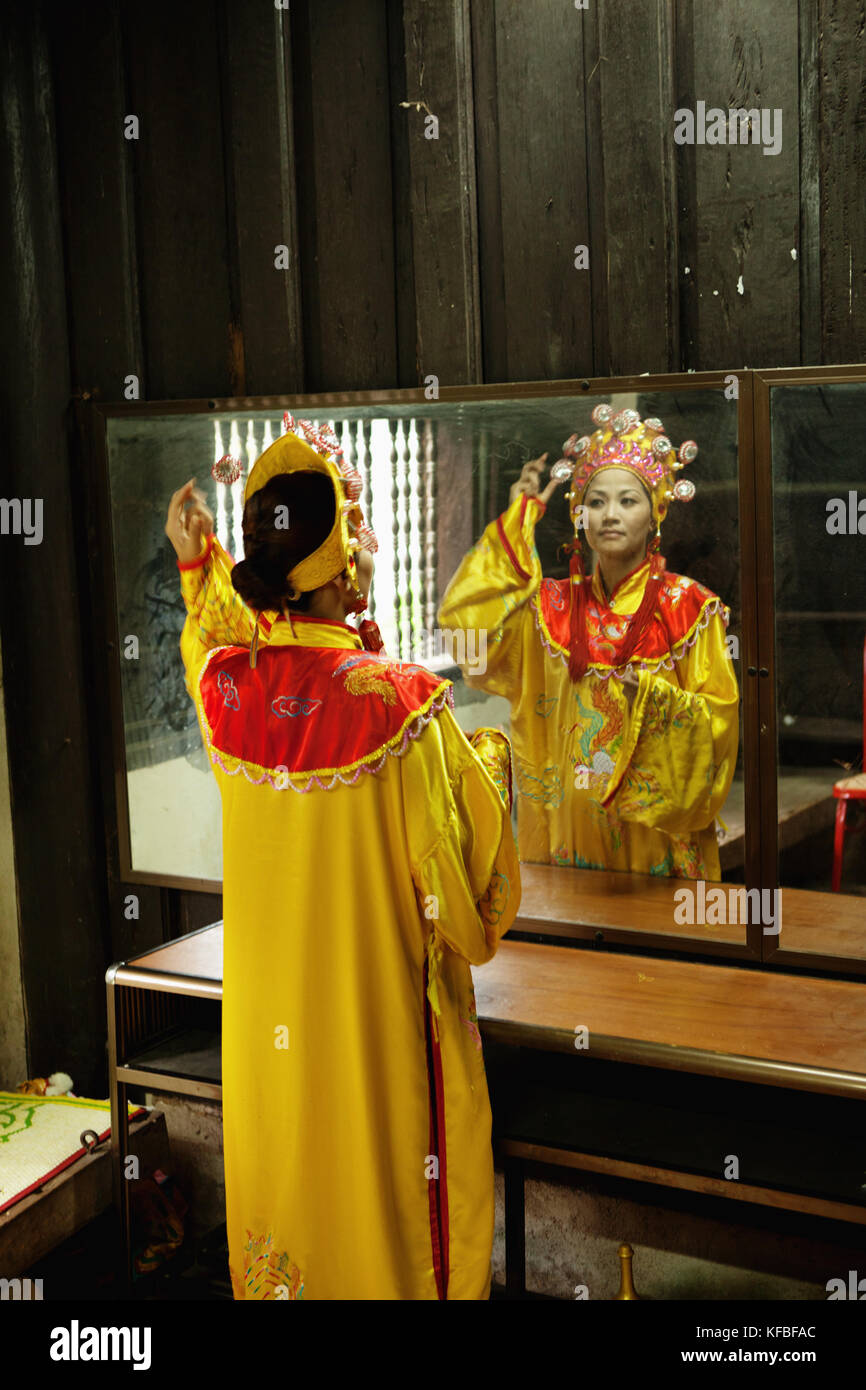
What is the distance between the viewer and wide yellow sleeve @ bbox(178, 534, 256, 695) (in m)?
2.87

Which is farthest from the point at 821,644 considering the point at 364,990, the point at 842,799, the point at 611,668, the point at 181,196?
the point at 181,196

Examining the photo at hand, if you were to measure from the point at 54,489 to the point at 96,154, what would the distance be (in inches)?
30.8

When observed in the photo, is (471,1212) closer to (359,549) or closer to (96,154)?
(359,549)

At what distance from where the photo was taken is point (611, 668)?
261 centimetres

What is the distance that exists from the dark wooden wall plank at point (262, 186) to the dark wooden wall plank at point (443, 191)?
1.00 feet

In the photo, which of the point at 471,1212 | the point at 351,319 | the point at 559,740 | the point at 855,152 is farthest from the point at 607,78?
the point at 471,1212

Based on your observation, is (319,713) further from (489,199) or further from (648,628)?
(489,199)

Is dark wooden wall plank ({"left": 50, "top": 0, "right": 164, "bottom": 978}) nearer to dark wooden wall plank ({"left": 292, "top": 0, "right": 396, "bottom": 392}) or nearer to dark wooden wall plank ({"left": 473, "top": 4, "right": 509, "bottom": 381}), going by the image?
dark wooden wall plank ({"left": 292, "top": 0, "right": 396, "bottom": 392})

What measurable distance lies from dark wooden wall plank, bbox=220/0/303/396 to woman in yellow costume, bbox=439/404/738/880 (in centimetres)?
70

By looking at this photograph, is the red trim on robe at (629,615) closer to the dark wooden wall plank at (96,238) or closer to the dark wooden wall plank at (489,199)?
the dark wooden wall plank at (489,199)

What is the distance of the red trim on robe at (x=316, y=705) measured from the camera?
2.15 m

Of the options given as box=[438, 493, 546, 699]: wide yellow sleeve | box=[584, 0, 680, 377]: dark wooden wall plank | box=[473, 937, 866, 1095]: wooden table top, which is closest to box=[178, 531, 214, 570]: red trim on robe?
box=[438, 493, 546, 699]: wide yellow sleeve

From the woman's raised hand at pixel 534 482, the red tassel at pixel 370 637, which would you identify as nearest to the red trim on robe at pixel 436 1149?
the red tassel at pixel 370 637

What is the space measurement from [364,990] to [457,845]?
0.97 ft
